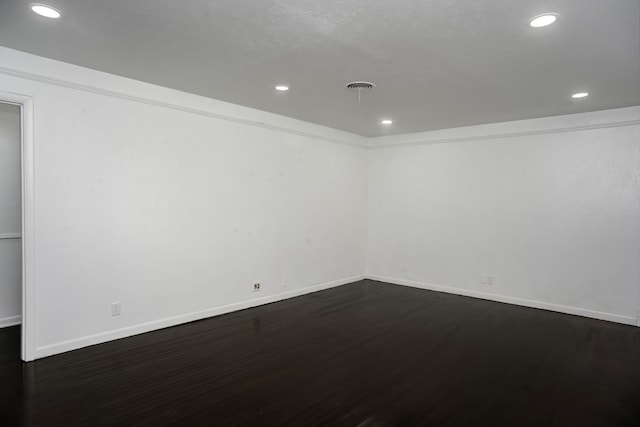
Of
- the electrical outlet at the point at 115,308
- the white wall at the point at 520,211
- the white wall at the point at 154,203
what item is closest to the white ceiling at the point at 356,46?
the white wall at the point at 154,203

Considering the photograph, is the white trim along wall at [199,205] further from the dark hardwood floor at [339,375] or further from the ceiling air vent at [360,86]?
the ceiling air vent at [360,86]

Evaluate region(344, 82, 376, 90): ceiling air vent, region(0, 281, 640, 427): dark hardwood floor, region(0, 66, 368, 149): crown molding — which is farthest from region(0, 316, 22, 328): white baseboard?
region(344, 82, 376, 90): ceiling air vent

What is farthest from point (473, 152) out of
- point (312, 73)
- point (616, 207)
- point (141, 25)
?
point (141, 25)

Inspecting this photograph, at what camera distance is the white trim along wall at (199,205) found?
322 cm

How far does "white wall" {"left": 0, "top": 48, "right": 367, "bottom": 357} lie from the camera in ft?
10.6

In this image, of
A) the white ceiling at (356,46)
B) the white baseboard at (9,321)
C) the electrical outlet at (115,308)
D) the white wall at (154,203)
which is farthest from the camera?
the white baseboard at (9,321)

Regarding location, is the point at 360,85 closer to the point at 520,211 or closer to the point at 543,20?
the point at 543,20

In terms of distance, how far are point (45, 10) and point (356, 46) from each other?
2.04 m

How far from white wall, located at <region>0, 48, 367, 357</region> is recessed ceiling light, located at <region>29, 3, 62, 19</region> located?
3.06 feet

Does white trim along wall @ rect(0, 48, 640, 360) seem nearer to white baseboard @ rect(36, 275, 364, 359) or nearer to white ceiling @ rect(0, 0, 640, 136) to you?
white baseboard @ rect(36, 275, 364, 359)

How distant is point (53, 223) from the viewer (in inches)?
127

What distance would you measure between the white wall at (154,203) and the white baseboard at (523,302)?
5.51ft

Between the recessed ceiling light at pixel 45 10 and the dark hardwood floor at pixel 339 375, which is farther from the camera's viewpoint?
the dark hardwood floor at pixel 339 375

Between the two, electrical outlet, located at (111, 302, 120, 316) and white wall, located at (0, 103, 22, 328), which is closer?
electrical outlet, located at (111, 302, 120, 316)
